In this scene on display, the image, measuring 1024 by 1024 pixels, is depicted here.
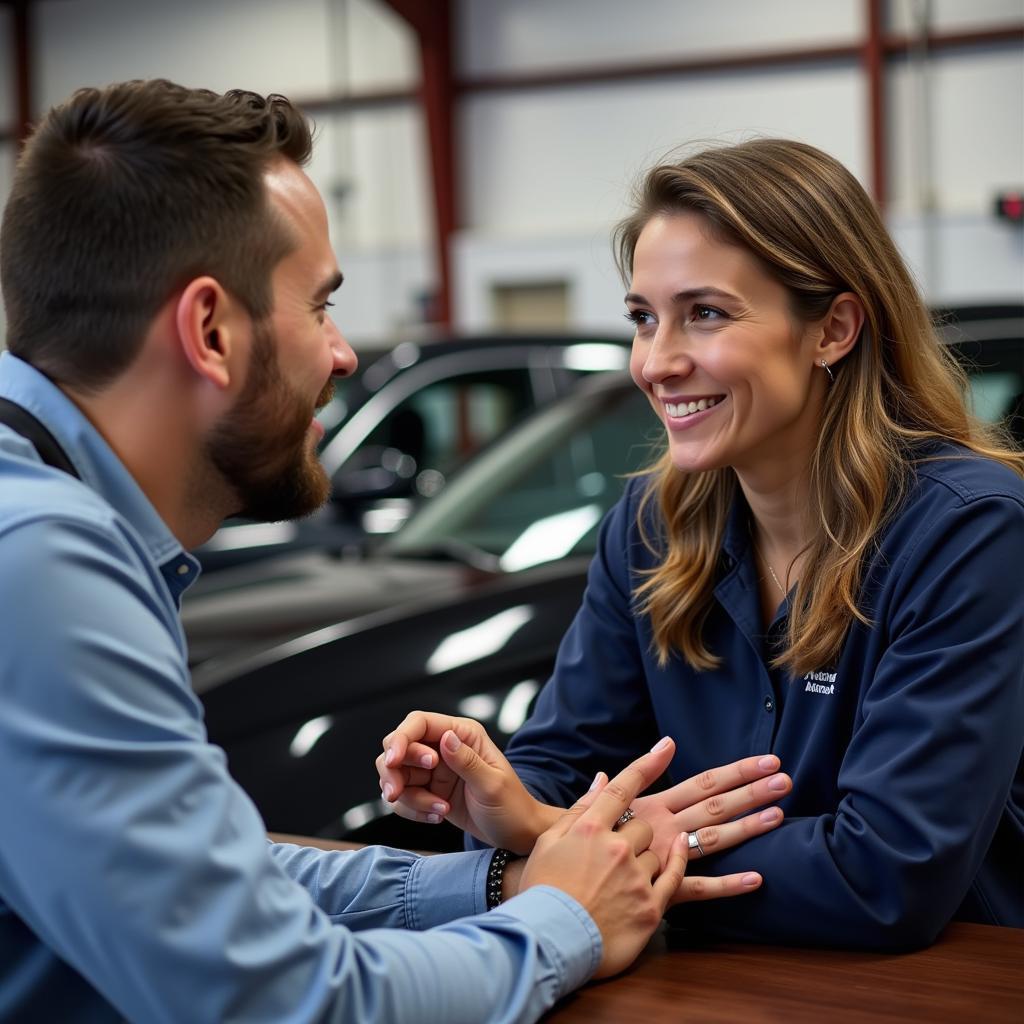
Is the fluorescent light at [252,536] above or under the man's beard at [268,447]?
under

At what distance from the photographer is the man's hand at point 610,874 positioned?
1.57m

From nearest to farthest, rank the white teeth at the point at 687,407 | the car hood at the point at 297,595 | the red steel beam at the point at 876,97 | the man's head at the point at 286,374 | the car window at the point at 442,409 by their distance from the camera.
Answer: the man's head at the point at 286,374 < the white teeth at the point at 687,407 < the car hood at the point at 297,595 < the car window at the point at 442,409 < the red steel beam at the point at 876,97

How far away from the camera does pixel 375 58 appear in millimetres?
14922

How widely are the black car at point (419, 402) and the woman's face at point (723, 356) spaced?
3104mm

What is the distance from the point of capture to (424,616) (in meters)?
3.08

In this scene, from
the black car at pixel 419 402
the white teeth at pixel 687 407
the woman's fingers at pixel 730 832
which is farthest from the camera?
the black car at pixel 419 402

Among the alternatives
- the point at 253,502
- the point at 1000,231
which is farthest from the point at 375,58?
the point at 253,502

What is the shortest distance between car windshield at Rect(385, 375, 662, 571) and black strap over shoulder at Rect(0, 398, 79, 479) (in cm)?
220

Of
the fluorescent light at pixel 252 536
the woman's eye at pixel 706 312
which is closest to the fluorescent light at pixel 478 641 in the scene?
the woman's eye at pixel 706 312

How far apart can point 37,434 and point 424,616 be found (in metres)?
1.73

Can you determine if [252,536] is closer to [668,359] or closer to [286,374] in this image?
[668,359]

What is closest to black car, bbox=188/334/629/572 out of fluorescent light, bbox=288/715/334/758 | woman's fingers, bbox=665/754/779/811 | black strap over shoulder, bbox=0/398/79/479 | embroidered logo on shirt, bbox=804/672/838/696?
fluorescent light, bbox=288/715/334/758

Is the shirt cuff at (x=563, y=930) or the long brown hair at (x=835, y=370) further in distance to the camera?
the long brown hair at (x=835, y=370)

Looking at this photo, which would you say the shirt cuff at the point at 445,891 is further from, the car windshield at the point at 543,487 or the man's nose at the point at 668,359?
the car windshield at the point at 543,487
